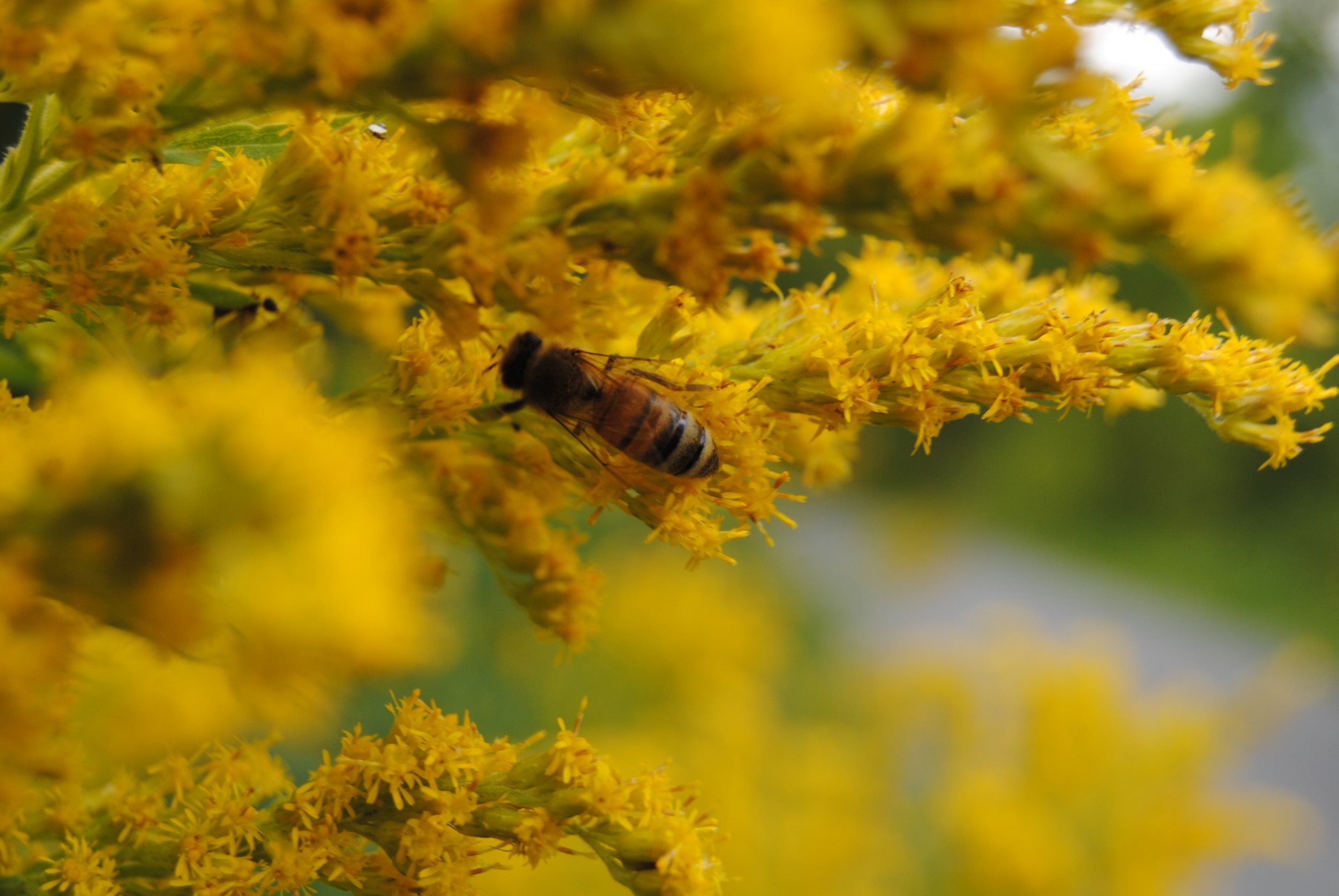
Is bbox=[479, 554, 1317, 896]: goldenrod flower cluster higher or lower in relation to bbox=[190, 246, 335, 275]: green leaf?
lower

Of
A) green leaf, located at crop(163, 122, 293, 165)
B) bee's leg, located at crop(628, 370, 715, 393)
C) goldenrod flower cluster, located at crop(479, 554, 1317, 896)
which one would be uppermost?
green leaf, located at crop(163, 122, 293, 165)

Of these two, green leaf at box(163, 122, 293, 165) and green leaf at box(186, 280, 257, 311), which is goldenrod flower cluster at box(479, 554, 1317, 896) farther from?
green leaf at box(163, 122, 293, 165)

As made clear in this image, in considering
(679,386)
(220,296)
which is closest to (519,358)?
(679,386)

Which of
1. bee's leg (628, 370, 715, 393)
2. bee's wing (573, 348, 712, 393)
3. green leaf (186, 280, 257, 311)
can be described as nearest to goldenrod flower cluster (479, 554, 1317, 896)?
bee's wing (573, 348, 712, 393)

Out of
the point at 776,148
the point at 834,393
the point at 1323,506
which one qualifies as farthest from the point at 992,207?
the point at 1323,506

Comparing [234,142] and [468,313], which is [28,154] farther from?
[468,313]

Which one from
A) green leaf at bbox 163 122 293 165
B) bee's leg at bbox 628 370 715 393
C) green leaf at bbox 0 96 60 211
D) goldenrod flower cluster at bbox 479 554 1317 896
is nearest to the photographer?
green leaf at bbox 0 96 60 211
